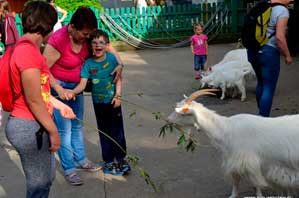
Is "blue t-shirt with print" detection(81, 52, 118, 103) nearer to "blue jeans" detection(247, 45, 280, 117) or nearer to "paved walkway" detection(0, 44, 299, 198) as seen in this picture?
"paved walkway" detection(0, 44, 299, 198)

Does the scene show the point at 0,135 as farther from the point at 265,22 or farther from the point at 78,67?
the point at 265,22

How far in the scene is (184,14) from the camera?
1552 centimetres

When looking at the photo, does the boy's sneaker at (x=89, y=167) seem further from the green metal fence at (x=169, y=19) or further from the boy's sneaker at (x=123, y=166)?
the green metal fence at (x=169, y=19)

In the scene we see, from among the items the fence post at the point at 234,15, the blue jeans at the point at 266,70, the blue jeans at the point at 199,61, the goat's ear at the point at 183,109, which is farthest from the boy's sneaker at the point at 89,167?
the fence post at the point at 234,15

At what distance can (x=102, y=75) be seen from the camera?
465 centimetres

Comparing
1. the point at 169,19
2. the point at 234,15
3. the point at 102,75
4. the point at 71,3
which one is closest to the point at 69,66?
the point at 102,75

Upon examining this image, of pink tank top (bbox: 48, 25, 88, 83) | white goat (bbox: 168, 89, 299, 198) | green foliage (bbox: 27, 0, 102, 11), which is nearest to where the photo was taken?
white goat (bbox: 168, 89, 299, 198)

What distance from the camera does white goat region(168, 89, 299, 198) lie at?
3830 mm

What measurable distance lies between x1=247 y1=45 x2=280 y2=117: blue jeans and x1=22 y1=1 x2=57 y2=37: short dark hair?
3.11 meters

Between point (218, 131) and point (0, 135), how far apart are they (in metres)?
3.93

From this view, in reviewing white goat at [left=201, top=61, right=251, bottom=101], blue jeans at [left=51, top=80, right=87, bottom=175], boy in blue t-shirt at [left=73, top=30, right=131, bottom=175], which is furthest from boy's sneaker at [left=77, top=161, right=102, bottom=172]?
white goat at [left=201, top=61, right=251, bottom=101]

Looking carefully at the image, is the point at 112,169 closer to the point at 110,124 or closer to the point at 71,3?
the point at 110,124

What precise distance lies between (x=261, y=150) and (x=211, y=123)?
1.86ft

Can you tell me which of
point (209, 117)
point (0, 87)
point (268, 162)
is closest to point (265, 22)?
point (209, 117)
